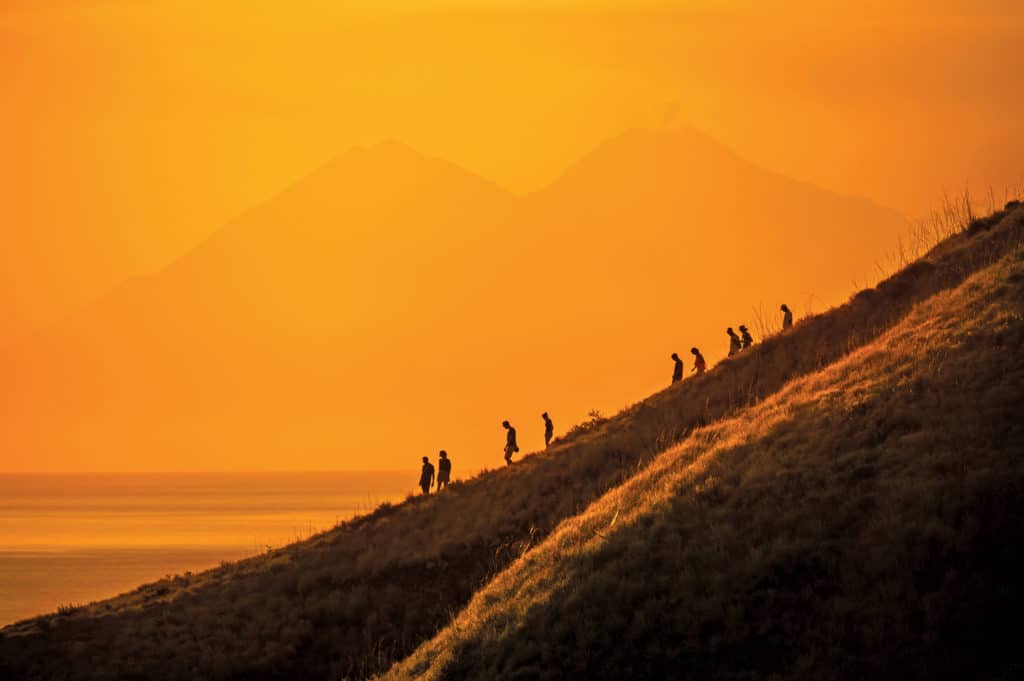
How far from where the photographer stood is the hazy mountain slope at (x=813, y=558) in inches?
984

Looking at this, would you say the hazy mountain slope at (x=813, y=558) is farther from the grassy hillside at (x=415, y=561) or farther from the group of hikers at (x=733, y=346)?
the group of hikers at (x=733, y=346)

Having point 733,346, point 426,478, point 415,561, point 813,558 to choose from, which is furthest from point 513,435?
point 813,558

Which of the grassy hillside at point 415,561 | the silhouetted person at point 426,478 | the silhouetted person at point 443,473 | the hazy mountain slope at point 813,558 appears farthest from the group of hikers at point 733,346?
the hazy mountain slope at point 813,558

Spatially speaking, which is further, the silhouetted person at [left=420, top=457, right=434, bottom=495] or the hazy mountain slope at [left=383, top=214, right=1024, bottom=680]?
the silhouetted person at [left=420, top=457, right=434, bottom=495]

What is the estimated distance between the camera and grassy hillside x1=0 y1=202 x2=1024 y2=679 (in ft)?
130

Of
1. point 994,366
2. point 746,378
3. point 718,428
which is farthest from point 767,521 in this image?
point 746,378

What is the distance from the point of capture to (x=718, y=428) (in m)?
42.4

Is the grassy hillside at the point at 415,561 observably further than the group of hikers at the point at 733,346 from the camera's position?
No

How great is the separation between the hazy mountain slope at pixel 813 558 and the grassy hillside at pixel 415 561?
0.42 m

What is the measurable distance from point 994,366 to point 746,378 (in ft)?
65.3

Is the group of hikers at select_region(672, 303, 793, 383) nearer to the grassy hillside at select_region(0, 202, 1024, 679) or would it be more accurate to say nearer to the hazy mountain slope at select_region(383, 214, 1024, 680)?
the grassy hillside at select_region(0, 202, 1024, 679)

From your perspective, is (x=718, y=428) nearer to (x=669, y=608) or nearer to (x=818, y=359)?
(x=818, y=359)

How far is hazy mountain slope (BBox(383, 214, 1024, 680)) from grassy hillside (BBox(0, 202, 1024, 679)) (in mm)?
422

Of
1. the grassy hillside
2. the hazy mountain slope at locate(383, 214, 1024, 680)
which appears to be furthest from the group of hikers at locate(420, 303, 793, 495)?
the hazy mountain slope at locate(383, 214, 1024, 680)
